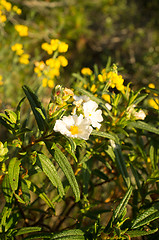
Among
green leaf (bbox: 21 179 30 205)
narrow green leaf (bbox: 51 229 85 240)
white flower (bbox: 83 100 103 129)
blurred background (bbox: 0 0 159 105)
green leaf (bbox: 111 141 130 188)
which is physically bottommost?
narrow green leaf (bbox: 51 229 85 240)

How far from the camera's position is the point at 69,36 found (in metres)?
5.04

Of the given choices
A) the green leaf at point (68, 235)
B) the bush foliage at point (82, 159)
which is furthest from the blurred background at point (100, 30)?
the green leaf at point (68, 235)

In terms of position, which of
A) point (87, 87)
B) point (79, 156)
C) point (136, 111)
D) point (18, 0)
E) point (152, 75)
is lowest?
point (79, 156)

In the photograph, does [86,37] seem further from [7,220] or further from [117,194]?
[7,220]

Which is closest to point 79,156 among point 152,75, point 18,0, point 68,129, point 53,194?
point 68,129

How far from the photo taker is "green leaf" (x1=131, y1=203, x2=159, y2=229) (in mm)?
940

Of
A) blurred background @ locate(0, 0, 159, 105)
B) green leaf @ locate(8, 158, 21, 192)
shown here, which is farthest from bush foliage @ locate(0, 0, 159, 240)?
blurred background @ locate(0, 0, 159, 105)

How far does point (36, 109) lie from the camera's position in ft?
3.05

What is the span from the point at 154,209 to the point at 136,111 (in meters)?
0.51

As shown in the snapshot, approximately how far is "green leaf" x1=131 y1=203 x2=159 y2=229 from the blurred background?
3324 mm

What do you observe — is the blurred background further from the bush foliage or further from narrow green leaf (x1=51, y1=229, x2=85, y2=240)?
narrow green leaf (x1=51, y1=229, x2=85, y2=240)

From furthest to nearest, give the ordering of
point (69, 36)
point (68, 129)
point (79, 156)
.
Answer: point (69, 36)
point (79, 156)
point (68, 129)

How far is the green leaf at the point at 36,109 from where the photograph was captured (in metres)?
0.99

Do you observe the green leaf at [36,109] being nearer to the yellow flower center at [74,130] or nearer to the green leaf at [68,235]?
the yellow flower center at [74,130]
